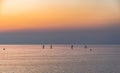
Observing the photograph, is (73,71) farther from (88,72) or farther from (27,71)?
(27,71)

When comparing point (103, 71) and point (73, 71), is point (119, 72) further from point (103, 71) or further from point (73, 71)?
point (73, 71)

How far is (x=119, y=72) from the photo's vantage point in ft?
205

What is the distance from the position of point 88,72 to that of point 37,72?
8.62 meters

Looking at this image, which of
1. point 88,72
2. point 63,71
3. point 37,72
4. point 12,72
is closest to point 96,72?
point 88,72

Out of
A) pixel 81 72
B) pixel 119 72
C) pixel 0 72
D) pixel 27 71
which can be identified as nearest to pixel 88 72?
pixel 81 72

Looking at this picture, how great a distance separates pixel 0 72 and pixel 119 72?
19.9 metres

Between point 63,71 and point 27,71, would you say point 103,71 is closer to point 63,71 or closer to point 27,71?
point 63,71

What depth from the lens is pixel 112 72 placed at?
205 feet

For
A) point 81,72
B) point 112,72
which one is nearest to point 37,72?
point 81,72

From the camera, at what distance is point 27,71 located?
217 feet

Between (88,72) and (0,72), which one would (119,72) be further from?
(0,72)

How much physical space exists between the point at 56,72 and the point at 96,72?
662cm

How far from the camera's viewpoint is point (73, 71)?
2571 inches

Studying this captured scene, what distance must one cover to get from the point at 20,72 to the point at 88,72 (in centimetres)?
1159
